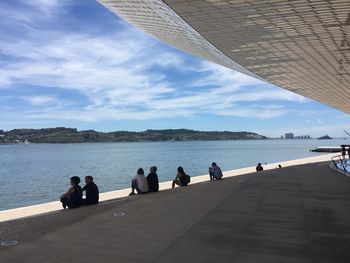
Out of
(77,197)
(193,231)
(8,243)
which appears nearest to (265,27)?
(77,197)

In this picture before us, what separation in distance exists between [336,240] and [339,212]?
2.52 m

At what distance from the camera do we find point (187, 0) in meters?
13.8

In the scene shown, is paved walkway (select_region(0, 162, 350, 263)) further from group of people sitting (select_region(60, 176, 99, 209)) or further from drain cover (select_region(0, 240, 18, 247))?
group of people sitting (select_region(60, 176, 99, 209))

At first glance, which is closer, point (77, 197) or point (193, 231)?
point (193, 231)

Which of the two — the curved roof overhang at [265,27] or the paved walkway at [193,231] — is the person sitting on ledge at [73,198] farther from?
the curved roof overhang at [265,27]

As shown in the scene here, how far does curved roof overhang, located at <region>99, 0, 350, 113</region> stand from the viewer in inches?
587

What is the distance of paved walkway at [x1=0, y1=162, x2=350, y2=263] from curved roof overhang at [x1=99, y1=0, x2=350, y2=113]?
722 cm

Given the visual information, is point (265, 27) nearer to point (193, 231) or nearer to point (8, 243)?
point (193, 231)

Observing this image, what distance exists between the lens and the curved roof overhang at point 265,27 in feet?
48.9

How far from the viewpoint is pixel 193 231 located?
753 cm

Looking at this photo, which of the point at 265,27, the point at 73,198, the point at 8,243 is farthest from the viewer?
the point at 265,27

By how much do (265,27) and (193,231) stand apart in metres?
13.4

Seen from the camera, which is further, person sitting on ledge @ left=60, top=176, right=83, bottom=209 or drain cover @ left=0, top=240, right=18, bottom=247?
person sitting on ledge @ left=60, top=176, right=83, bottom=209

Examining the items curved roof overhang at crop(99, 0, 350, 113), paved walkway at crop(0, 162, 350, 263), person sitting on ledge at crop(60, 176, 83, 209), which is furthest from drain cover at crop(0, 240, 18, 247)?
curved roof overhang at crop(99, 0, 350, 113)
